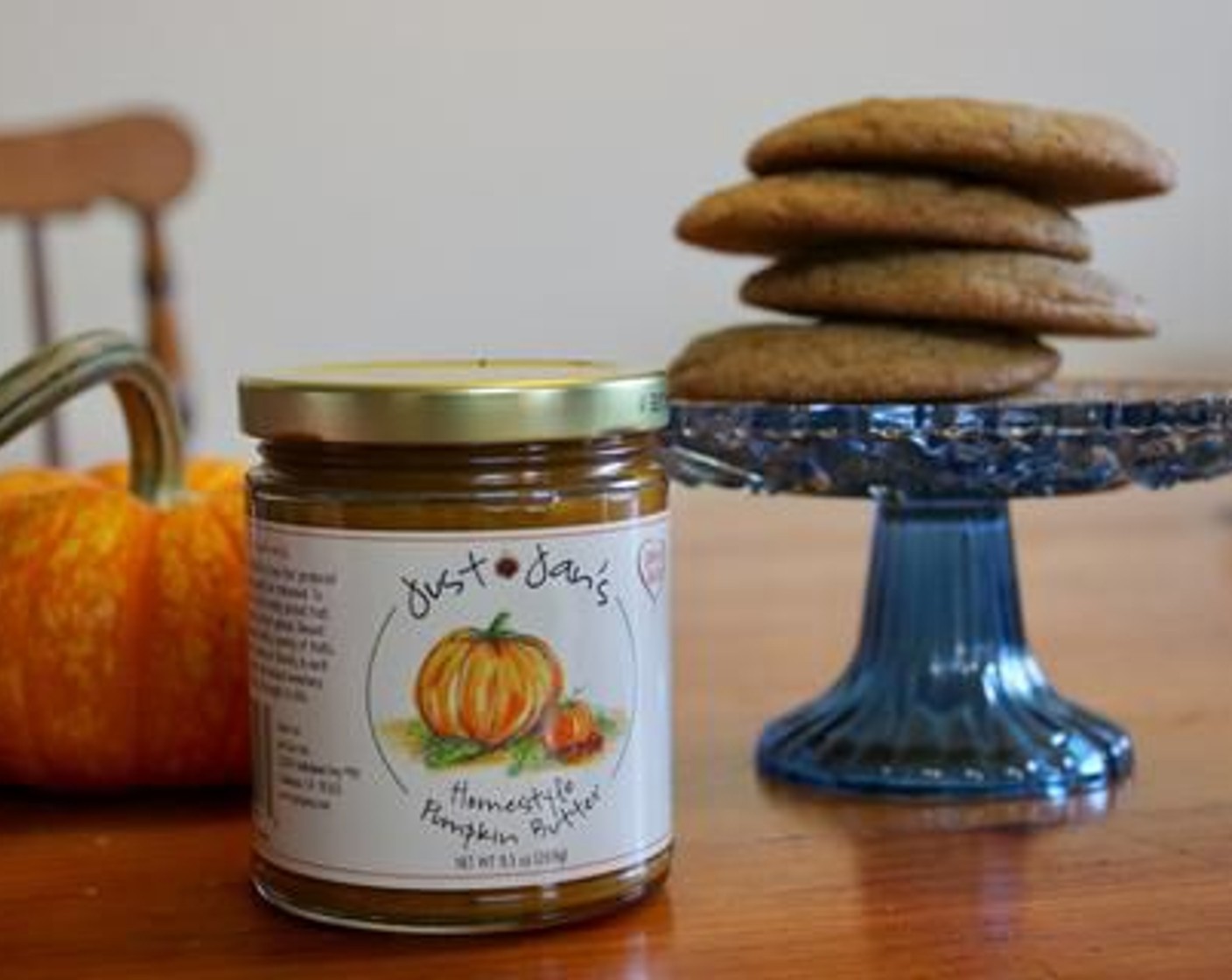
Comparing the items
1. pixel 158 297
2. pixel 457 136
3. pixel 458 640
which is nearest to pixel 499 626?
pixel 458 640

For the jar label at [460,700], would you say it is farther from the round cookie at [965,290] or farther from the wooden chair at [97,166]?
the wooden chair at [97,166]

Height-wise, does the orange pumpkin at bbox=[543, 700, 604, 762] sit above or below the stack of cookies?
below

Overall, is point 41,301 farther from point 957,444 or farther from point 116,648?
point 957,444

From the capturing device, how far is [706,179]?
95.0 inches

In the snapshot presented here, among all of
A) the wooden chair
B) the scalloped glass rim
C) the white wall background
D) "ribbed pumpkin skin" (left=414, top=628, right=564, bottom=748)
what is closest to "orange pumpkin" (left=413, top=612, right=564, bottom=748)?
"ribbed pumpkin skin" (left=414, top=628, right=564, bottom=748)

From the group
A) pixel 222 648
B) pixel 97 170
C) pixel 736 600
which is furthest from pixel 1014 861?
pixel 97 170

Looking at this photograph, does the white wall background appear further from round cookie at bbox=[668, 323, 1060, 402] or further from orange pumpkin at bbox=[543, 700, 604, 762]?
orange pumpkin at bbox=[543, 700, 604, 762]

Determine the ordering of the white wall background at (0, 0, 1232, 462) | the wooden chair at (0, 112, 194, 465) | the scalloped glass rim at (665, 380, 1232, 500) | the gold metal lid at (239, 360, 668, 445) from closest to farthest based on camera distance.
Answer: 1. the gold metal lid at (239, 360, 668, 445)
2. the scalloped glass rim at (665, 380, 1232, 500)
3. the wooden chair at (0, 112, 194, 465)
4. the white wall background at (0, 0, 1232, 462)

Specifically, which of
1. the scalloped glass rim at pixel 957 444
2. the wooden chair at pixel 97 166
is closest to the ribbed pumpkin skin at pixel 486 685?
the scalloped glass rim at pixel 957 444

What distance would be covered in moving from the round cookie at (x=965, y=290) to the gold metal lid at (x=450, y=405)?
131mm

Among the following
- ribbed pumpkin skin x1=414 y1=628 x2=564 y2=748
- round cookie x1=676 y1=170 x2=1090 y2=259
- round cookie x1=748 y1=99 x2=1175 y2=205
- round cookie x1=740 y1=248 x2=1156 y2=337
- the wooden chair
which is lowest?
ribbed pumpkin skin x1=414 y1=628 x2=564 y2=748

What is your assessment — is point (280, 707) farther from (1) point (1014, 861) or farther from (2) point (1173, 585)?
(2) point (1173, 585)

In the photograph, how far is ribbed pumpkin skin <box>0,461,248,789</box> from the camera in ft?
2.10

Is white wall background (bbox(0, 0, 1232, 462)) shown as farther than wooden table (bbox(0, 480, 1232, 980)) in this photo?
Yes
